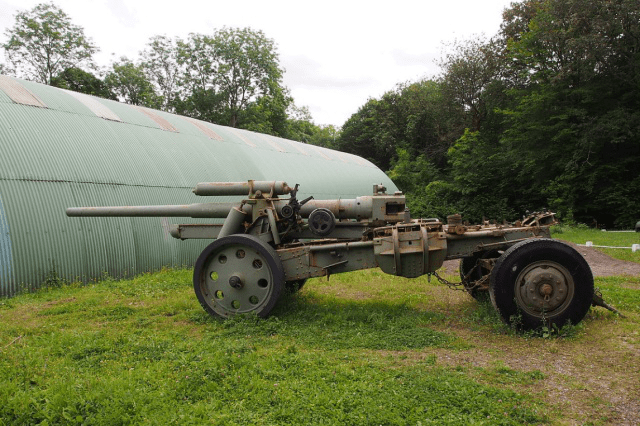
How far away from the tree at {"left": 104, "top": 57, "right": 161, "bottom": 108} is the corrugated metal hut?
29239mm

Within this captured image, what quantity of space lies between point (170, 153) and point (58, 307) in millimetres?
7235

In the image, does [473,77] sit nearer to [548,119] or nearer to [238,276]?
[548,119]

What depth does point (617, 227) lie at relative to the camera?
2344 cm

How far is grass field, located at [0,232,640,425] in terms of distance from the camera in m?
4.27

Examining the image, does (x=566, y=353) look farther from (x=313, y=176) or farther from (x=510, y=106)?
(x=510, y=106)

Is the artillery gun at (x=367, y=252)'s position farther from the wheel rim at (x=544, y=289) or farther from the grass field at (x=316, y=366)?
the grass field at (x=316, y=366)

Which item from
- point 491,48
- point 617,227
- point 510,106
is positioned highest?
point 491,48

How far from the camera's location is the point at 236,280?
24.0 feet

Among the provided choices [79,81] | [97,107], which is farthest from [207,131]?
[79,81]

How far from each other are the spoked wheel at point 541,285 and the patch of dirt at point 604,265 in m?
5.95

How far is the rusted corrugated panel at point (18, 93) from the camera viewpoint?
12.2 meters

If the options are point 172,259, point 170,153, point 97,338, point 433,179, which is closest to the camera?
point 97,338

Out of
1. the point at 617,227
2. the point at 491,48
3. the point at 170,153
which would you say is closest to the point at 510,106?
the point at 491,48

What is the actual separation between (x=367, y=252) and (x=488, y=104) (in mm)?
29517
